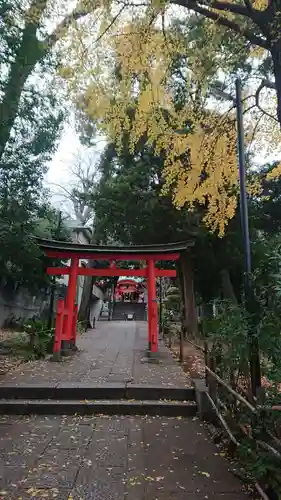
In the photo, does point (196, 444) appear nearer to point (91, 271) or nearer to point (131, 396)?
point (131, 396)

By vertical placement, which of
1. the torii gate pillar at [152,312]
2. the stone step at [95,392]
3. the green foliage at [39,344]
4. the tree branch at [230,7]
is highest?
the tree branch at [230,7]

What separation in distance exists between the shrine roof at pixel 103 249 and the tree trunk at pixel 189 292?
14.7 feet

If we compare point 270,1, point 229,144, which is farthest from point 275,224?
point 270,1

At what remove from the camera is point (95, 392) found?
620cm

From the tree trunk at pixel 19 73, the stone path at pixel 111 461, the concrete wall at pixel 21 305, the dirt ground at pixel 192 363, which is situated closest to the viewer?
the stone path at pixel 111 461

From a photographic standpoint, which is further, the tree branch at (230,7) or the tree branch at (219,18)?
the tree branch at (219,18)

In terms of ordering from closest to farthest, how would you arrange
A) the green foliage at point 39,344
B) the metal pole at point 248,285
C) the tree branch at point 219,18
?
1. the metal pole at point 248,285
2. the tree branch at point 219,18
3. the green foliage at point 39,344

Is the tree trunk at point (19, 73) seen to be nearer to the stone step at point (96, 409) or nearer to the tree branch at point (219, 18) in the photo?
the tree branch at point (219, 18)

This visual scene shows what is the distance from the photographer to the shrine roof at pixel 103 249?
10.2m

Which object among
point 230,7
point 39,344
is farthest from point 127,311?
point 230,7

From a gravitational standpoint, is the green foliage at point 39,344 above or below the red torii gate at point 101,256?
below

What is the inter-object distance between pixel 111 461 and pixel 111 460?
2 cm

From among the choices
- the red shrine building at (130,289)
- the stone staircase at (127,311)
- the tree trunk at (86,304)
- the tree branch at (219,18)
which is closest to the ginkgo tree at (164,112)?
the tree branch at (219,18)

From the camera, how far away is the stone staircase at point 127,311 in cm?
3353
